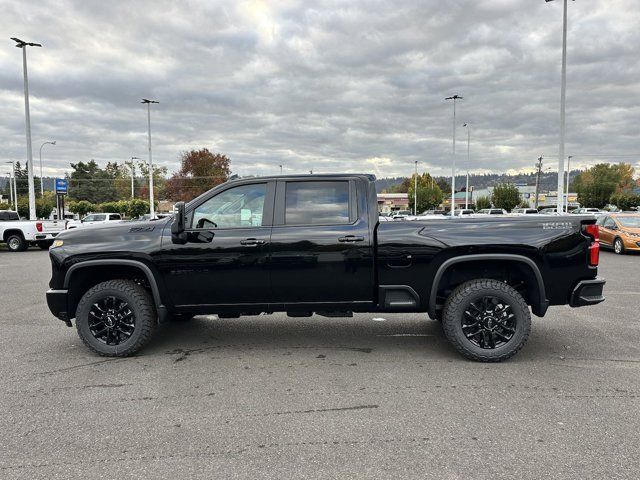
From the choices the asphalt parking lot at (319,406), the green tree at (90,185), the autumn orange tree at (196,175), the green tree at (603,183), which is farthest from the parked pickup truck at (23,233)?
the green tree at (90,185)

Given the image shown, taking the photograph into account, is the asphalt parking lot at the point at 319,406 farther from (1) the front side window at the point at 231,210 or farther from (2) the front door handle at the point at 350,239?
(1) the front side window at the point at 231,210

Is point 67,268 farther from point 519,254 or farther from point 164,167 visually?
point 164,167

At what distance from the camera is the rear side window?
488 cm

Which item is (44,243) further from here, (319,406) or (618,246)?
(618,246)

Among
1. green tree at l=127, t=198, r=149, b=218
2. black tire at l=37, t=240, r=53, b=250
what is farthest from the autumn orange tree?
black tire at l=37, t=240, r=53, b=250

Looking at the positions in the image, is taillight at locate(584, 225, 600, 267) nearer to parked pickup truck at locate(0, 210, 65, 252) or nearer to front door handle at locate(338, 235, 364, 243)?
front door handle at locate(338, 235, 364, 243)

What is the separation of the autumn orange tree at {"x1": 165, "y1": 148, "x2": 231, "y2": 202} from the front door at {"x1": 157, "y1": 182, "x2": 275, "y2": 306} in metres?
75.0

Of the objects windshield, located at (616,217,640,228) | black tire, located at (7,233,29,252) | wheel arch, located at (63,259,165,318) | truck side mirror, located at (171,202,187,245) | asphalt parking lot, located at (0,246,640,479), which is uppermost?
truck side mirror, located at (171,202,187,245)

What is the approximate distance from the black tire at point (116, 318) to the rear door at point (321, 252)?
144 centimetres

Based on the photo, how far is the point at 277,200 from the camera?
4934 millimetres

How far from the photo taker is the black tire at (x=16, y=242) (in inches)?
727

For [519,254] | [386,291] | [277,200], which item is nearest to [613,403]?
[519,254]

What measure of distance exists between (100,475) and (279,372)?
195 centimetres

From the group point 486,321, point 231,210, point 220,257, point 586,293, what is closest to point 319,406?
point 220,257
